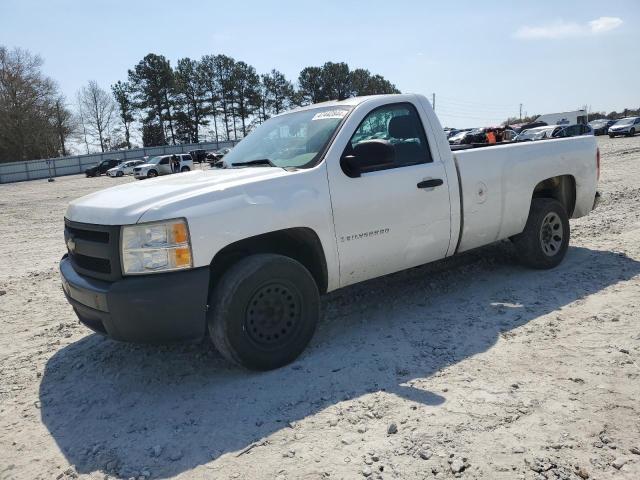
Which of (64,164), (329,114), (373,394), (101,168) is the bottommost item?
(373,394)

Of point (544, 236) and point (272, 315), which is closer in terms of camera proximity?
point (272, 315)

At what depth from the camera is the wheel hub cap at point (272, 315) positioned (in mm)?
3670

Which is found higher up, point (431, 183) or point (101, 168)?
point (101, 168)

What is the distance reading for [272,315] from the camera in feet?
12.4

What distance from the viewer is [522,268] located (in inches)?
235

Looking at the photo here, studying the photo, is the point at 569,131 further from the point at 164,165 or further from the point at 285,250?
the point at 285,250

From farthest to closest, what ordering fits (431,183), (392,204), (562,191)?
1. (562,191)
2. (431,183)
3. (392,204)

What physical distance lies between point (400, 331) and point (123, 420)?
2254 mm

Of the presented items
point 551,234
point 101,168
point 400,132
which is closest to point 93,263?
point 400,132

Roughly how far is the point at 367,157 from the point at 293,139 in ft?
2.61

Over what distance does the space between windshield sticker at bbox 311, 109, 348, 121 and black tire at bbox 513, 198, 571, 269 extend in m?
2.59

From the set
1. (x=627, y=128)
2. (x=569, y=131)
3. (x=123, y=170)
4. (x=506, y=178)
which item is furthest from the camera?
(x=123, y=170)

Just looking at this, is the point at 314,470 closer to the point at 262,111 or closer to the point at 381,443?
the point at 381,443

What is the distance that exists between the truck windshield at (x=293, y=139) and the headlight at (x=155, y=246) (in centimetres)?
118
